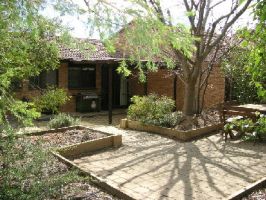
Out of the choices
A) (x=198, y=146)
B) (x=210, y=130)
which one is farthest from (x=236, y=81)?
(x=198, y=146)

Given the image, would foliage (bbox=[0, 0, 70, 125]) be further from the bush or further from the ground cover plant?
the ground cover plant

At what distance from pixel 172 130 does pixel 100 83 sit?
298 inches

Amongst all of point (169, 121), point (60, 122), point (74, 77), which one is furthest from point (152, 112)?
point (74, 77)

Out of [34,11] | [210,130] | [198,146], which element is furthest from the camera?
[210,130]

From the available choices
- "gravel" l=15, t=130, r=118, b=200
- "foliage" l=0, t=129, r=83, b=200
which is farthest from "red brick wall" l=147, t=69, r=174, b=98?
"foliage" l=0, t=129, r=83, b=200

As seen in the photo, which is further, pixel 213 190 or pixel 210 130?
pixel 210 130

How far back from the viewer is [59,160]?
7461mm

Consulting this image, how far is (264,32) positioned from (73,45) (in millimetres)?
2235

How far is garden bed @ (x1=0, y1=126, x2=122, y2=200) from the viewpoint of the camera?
543 cm

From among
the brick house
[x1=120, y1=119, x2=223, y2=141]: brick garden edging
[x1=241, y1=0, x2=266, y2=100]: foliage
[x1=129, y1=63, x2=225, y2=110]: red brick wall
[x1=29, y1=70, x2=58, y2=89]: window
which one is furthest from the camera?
[x1=129, y1=63, x2=225, y2=110]: red brick wall

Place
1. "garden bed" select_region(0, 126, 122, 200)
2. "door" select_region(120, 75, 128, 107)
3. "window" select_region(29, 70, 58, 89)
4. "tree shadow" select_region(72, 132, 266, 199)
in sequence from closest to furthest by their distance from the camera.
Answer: "garden bed" select_region(0, 126, 122, 200), "tree shadow" select_region(72, 132, 266, 199), "window" select_region(29, 70, 58, 89), "door" select_region(120, 75, 128, 107)

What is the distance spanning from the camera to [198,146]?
9.54 metres

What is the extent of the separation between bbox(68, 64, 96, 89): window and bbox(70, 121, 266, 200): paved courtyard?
22.7 ft

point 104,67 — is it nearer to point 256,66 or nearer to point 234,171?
point 234,171
